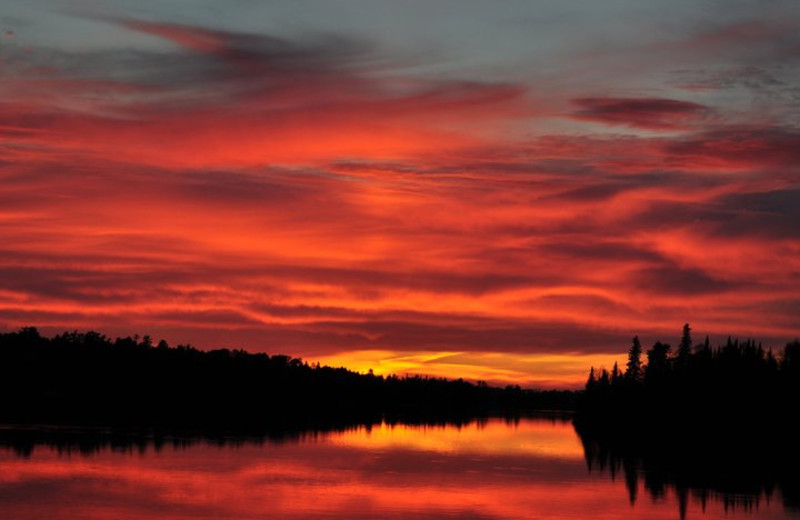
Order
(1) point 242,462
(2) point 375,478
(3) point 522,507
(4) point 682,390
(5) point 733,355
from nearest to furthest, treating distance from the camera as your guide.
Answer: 1. (3) point 522,507
2. (2) point 375,478
3. (1) point 242,462
4. (5) point 733,355
5. (4) point 682,390

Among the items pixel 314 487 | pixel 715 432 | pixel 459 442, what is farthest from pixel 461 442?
pixel 314 487

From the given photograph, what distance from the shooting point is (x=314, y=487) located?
269ft

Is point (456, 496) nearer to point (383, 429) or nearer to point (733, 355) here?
point (733, 355)

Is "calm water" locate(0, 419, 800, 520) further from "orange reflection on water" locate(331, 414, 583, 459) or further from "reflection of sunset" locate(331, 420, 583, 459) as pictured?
"orange reflection on water" locate(331, 414, 583, 459)

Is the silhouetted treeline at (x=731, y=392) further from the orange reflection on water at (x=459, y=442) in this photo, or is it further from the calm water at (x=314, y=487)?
the calm water at (x=314, y=487)

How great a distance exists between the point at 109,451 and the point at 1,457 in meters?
14.8

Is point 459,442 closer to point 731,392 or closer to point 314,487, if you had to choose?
point 731,392

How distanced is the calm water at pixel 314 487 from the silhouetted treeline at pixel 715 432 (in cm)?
325

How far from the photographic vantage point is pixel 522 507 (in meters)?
74.3

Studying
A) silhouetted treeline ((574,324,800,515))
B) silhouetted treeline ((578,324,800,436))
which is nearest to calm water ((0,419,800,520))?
silhouetted treeline ((574,324,800,515))

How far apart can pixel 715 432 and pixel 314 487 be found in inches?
3326

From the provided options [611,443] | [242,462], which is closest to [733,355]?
[611,443]

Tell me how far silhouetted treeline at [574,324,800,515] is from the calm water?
325cm

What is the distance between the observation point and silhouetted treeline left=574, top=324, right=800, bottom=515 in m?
92.9
